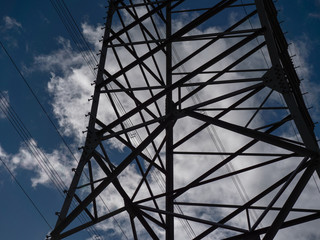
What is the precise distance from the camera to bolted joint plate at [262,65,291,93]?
488cm

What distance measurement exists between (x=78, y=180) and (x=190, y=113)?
235cm

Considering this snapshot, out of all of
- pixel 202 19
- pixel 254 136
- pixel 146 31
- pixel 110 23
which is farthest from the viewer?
pixel 146 31

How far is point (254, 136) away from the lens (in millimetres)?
4660

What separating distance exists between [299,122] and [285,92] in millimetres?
605

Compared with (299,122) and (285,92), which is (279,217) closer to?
(299,122)

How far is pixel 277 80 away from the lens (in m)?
5.01

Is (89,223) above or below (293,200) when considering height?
above

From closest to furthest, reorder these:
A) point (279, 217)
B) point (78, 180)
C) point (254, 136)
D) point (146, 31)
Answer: point (279, 217) < point (254, 136) < point (78, 180) < point (146, 31)

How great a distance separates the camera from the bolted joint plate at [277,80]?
16.0 ft

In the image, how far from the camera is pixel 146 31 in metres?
9.27

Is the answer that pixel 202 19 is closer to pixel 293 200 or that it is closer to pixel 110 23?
pixel 110 23

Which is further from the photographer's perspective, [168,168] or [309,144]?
[168,168]

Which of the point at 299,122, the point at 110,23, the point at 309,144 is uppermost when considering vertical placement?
the point at 110,23

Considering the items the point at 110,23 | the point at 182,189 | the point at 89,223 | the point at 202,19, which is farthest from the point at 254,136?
the point at 110,23
